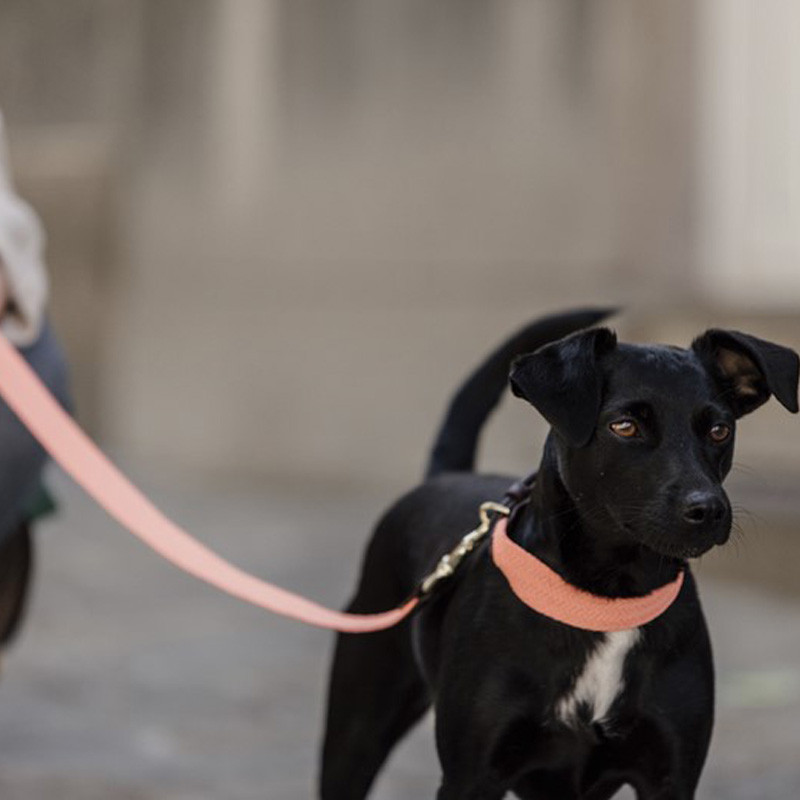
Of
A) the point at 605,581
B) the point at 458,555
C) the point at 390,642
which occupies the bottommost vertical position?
the point at 390,642

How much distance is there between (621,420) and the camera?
8.96 ft

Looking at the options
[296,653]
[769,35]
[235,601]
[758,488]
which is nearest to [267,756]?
[296,653]

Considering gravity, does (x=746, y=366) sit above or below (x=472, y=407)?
above

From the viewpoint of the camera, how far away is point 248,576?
3.26m

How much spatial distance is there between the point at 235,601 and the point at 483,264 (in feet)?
10.8

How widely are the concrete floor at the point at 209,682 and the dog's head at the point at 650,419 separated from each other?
2.06 m

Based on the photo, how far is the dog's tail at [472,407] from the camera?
3.56m

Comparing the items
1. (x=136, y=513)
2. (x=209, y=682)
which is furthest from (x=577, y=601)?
(x=209, y=682)

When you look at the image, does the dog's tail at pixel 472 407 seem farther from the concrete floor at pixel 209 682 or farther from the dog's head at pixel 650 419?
the concrete floor at pixel 209 682

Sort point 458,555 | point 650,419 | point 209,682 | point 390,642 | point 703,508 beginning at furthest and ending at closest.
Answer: point 209,682, point 390,642, point 458,555, point 650,419, point 703,508

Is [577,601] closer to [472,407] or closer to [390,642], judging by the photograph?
[390,642]

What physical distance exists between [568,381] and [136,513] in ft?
3.15

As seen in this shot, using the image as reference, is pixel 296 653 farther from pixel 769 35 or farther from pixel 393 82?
pixel 393 82

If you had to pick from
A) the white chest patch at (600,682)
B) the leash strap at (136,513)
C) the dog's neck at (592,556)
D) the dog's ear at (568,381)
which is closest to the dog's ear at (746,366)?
the dog's ear at (568,381)
